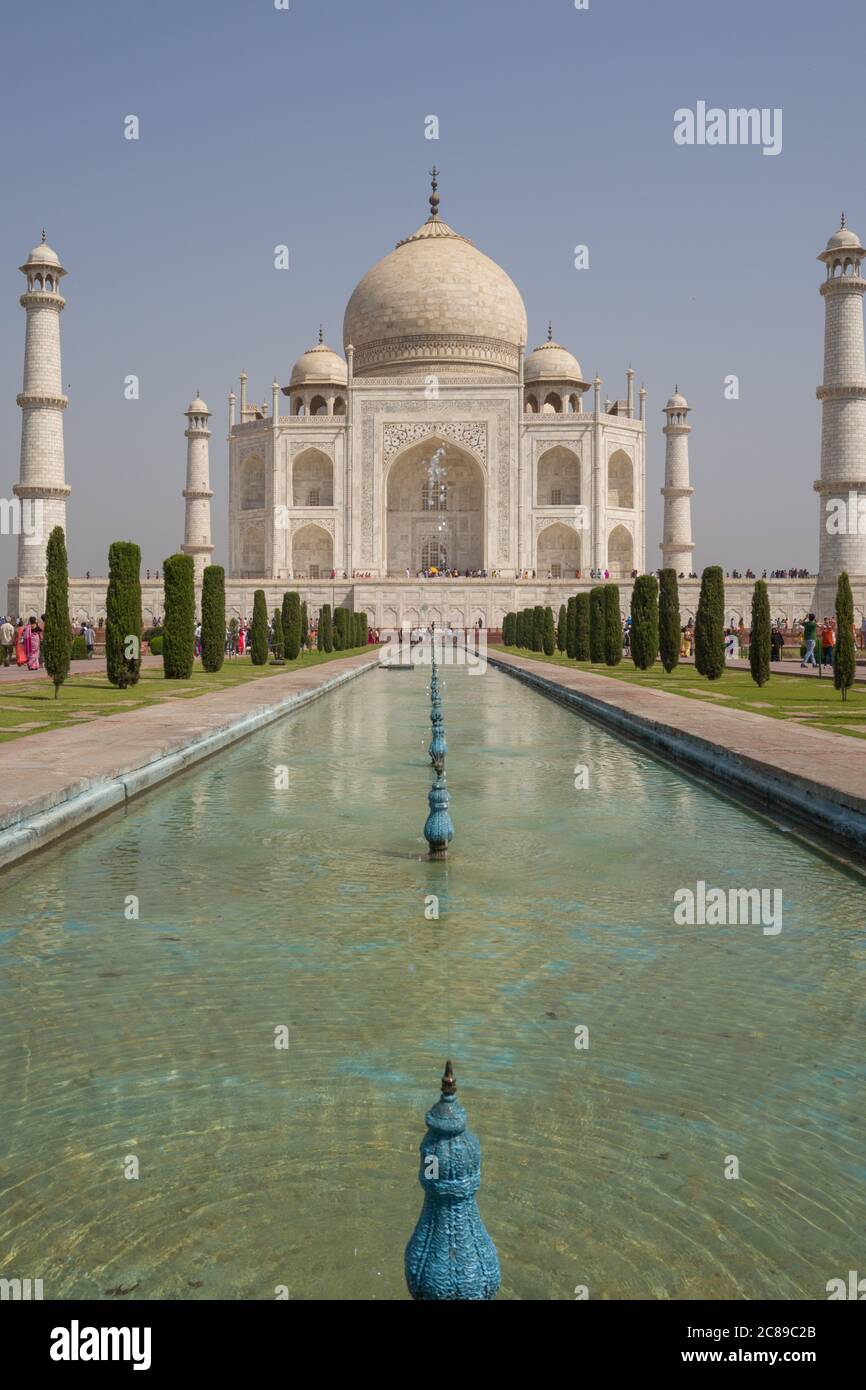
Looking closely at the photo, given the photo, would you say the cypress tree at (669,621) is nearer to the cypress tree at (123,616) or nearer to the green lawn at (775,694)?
the green lawn at (775,694)

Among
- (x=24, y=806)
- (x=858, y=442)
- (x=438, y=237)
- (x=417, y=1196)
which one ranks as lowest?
(x=417, y=1196)

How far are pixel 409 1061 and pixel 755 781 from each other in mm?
4085

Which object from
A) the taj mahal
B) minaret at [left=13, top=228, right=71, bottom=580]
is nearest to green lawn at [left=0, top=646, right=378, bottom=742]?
minaret at [left=13, top=228, right=71, bottom=580]

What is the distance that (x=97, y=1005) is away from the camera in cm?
294

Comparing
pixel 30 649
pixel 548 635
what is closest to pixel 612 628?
pixel 548 635

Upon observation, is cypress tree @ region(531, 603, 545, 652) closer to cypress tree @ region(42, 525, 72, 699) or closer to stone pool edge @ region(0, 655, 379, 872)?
cypress tree @ region(42, 525, 72, 699)

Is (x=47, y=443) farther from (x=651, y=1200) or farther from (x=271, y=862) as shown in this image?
(x=651, y=1200)

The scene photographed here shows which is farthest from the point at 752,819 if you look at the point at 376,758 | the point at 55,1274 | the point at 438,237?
the point at 438,237

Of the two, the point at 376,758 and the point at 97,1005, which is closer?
the point at 97,1005

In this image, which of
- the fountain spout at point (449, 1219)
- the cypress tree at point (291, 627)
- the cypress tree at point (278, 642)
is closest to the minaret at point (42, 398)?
the cypress tree at point (278, 642)

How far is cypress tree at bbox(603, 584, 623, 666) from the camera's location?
1975cm

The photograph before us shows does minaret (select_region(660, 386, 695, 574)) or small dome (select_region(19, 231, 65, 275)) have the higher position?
small dome (select_region(19, 231, 65, 275))

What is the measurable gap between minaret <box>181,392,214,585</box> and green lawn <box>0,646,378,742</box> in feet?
76.9
